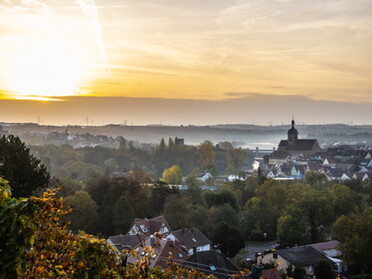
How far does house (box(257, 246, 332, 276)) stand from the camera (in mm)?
22945

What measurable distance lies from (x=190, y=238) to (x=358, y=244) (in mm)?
9527

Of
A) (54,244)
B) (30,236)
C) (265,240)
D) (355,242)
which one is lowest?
(265,240)

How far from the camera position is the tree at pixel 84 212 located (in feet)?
93.6

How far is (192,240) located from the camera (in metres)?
26.5

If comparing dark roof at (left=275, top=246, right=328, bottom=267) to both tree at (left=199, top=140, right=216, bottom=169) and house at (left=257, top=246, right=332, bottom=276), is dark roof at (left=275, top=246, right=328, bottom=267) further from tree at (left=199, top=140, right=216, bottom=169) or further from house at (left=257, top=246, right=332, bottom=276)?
tree at (left=199, top=140, right=216, bottom=169)

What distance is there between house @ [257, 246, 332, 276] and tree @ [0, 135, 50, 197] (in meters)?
11.9

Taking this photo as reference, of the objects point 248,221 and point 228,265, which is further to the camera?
point 248,221

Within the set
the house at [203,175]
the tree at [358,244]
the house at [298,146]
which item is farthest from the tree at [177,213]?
the house at [298,146]

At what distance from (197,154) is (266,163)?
1925 cm

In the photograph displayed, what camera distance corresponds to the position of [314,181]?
158 ft

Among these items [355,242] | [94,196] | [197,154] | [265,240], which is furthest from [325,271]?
[197,154]

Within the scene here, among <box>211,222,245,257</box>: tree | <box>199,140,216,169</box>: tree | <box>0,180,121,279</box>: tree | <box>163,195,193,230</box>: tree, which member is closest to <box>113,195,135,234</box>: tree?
<box>163,195,193,230</box>: tree

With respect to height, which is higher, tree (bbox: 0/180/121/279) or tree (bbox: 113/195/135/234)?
tree (bbox: 0/180/121/279)

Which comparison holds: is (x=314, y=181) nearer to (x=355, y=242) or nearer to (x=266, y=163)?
(x=355, y=242)
